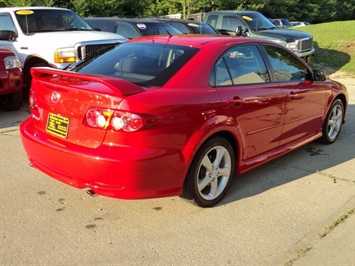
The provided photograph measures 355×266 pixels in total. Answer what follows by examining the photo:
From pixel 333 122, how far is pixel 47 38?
5256 millimetres

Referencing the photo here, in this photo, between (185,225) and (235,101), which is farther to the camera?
(235,101)

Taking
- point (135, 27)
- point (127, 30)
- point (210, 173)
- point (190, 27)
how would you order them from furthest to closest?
point (190, 27), point (127, 30), point (135, 27), point (210, 173)

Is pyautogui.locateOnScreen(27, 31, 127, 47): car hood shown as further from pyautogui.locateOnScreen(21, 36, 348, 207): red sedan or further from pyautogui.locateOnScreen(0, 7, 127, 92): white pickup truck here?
pyautogui.locateOnScreen(21, 36, 348, 207): red sedan

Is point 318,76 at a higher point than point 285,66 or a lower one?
lower

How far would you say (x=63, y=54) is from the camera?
23.2ft

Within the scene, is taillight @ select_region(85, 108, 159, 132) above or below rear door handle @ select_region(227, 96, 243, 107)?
above

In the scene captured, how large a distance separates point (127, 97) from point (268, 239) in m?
1.63

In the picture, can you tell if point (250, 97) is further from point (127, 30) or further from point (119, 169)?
point (127, 30)

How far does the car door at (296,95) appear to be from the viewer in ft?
14.9

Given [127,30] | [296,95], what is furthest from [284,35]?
[296,95]

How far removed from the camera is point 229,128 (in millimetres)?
3678

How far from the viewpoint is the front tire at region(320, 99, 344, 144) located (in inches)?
220

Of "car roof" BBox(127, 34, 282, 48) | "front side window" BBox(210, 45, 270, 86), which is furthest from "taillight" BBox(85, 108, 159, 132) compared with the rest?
"car roof" BBox(127, 34, 282, 48)

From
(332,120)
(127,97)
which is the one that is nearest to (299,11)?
(332,120)
